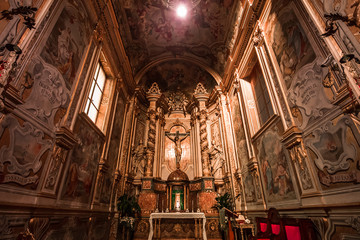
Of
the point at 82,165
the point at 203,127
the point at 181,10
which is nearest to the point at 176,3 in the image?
the point at 181,10

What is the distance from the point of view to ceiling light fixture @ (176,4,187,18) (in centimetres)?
987

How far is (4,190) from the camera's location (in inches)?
113

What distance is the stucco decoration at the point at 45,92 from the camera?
359cm

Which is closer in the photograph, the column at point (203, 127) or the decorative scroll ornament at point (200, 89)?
the column at point (203, 127)

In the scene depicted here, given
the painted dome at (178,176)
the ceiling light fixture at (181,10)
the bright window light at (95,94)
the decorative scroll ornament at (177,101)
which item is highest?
the ceiling light fixture at (181,10)

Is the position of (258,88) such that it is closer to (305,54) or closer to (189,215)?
(305,54)

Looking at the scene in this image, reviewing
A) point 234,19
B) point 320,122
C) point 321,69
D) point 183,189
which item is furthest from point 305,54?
point 183,189

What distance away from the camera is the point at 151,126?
11.6 m

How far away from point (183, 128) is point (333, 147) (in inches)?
391

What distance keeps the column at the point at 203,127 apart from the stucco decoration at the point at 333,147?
6.99 meters

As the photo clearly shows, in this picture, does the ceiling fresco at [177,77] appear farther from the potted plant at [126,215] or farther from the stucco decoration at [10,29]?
the stucco decoration at [10,29]

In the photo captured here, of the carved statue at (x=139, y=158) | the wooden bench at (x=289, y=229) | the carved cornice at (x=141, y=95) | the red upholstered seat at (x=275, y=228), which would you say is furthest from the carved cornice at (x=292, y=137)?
the carved cornice at (x=141, y=95)

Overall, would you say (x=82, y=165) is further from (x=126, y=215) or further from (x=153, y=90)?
(x=153, y=90)

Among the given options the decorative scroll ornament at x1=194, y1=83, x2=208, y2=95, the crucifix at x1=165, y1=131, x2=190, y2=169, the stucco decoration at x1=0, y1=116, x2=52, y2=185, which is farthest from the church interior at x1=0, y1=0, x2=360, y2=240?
the decorative scroll ornament at x1=194, y1=83, x2=208, y2=95
